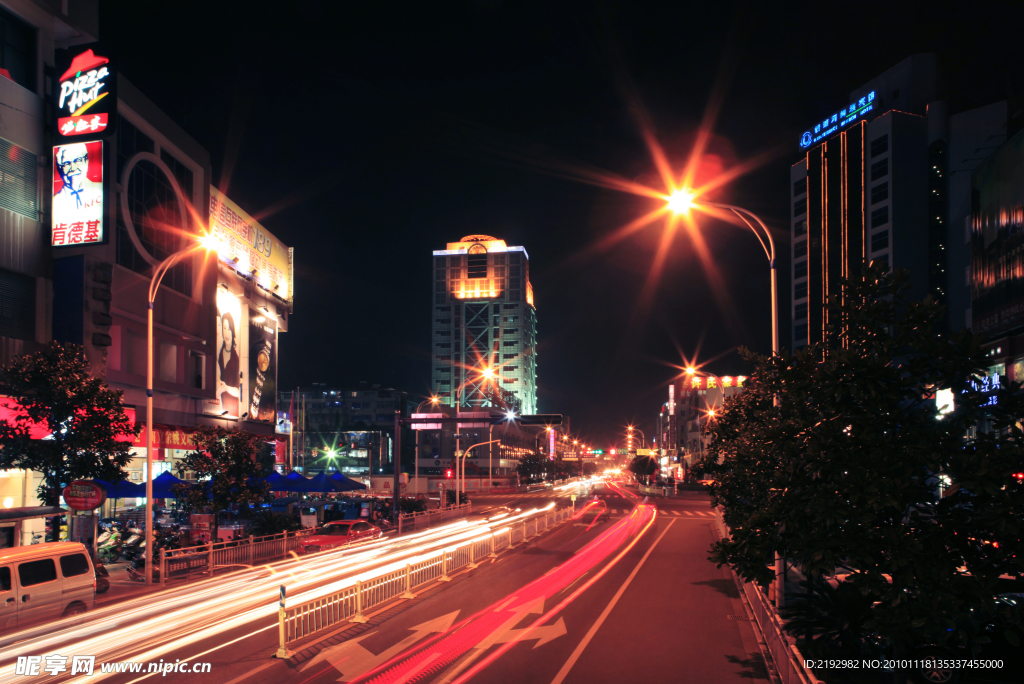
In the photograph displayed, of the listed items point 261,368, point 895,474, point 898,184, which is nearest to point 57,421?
point 895,474

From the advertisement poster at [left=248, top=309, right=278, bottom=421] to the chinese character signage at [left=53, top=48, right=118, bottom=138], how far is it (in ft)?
111

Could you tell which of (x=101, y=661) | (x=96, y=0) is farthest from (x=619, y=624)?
(x=96, y=0)

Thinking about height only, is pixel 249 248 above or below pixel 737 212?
Result: above

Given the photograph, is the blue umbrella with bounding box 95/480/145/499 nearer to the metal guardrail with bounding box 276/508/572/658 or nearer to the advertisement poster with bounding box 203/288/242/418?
the metal guardrail with bounding box 276/508/572/658

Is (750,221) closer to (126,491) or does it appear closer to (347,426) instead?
(126,491)

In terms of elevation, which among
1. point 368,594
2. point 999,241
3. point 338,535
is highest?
point 999,241

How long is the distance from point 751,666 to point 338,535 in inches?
914

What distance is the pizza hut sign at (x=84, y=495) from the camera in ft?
70.9

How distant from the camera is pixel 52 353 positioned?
2398 centimetres

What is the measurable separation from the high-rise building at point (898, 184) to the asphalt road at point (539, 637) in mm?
68658

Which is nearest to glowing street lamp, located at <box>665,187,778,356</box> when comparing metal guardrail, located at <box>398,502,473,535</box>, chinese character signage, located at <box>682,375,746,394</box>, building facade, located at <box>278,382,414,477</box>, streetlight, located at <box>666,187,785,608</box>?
streetlight, located at <box>666,187,785,608</box>

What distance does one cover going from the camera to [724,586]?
2244cm

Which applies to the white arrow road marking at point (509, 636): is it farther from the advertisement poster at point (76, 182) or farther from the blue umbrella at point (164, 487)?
the advertisement poster at point (76, 182)

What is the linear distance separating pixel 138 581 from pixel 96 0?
29522 mm
